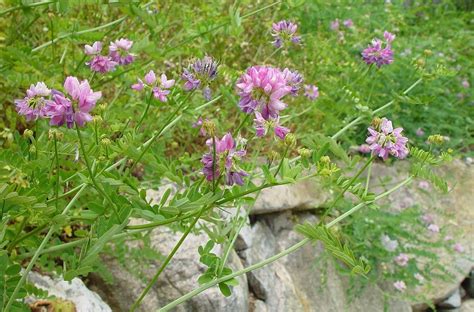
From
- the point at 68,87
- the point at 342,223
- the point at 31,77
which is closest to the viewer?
the point at 68,87

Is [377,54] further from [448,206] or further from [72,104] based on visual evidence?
[448,206]

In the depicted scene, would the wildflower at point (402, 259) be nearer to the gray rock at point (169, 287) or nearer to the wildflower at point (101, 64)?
the gray rock at point (169, 287)

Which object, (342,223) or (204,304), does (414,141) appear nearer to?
(342,223)

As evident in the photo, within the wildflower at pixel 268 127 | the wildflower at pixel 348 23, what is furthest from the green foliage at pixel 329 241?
the wildflower at pixel 348 23

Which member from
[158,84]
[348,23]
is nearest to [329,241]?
[158,84]

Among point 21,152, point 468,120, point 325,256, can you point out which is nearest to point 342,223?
point 325,256

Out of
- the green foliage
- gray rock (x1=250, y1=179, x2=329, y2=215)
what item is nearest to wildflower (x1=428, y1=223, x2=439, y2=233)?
gray rock (x1=250, y1=179, x2=329, y2=215)
